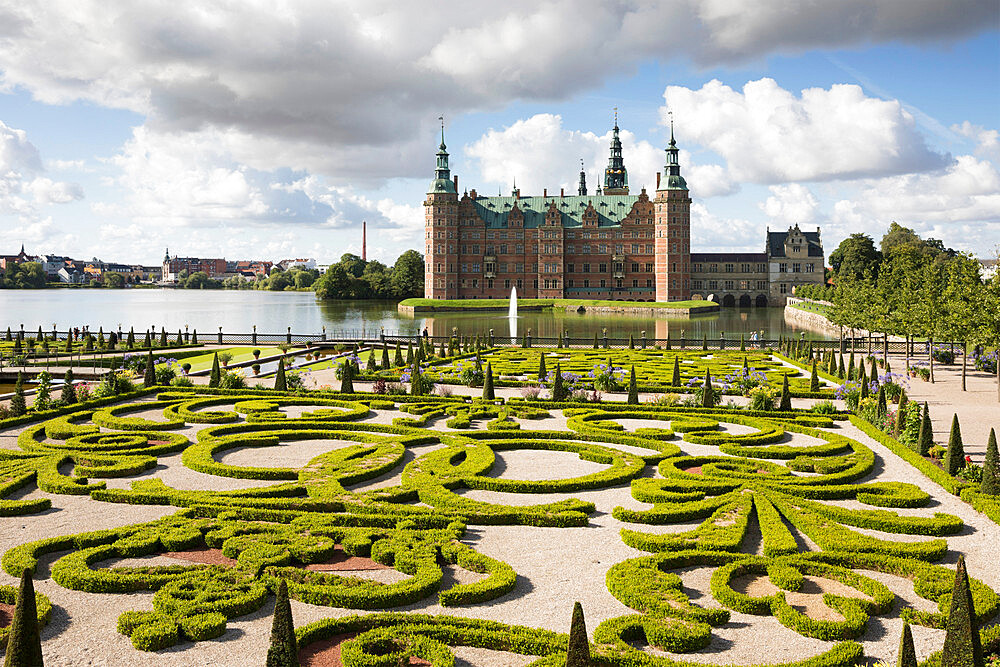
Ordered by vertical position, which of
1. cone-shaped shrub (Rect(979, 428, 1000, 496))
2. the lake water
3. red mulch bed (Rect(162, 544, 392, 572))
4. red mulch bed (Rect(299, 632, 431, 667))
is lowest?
red mulch bed (Rect(299, 632, 431, 667))

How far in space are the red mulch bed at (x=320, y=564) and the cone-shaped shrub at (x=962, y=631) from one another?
5694mm

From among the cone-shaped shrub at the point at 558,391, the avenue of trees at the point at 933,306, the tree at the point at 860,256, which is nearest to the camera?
the cone-shaped shrub at the point at 558,391

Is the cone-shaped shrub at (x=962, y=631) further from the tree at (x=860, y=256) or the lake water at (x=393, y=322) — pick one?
the tree at (x=860, y=256)

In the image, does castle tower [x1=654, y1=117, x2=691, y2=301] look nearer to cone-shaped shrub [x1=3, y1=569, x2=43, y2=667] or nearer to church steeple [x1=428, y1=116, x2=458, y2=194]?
church steeple [x1=428, y1=116, x2=458, y2=194]

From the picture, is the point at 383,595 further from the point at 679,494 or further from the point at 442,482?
the point at 679,494

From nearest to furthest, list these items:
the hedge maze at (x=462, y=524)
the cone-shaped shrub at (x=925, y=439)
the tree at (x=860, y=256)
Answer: the hedge maze at (x=462, y=524) → the cone-shaped shrub at (x=925, y=439) → the tree at (x=860, y=256)

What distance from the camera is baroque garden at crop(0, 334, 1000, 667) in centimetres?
703

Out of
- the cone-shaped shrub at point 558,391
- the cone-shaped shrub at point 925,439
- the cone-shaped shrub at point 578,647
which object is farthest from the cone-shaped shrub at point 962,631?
the cone-shaped shrub at point 558,391

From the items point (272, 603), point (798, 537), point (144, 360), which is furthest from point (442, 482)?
point (144, 360)

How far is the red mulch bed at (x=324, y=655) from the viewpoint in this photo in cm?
666

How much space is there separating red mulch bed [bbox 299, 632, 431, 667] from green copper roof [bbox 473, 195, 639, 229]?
97873mm

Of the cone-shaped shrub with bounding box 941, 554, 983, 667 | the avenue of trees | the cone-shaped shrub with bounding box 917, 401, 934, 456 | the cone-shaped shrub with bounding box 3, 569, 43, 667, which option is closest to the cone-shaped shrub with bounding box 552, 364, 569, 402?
the cone-shaped shrub with bounding box 917, 401, 934, 456

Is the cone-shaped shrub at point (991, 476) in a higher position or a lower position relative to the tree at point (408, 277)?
lower

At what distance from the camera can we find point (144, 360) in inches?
1112
